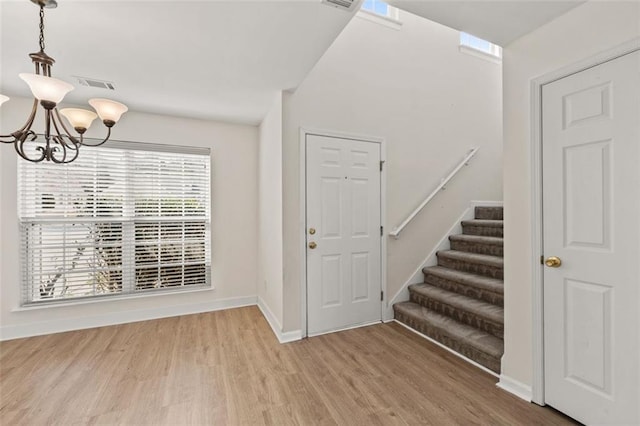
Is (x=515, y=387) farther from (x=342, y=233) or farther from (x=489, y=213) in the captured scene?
(x=489, y=213)

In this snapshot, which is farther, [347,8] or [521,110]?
[521,110]

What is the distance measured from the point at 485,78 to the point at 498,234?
2284mm

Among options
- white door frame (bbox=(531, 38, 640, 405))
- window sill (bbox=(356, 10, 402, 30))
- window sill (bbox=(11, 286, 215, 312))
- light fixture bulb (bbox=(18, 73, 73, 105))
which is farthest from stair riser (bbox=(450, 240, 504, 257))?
light fixture bulb (bbox=(18, 73, 73, 105))

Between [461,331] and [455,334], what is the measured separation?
0.07m

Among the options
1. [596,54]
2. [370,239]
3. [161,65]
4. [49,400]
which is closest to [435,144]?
[370,239]

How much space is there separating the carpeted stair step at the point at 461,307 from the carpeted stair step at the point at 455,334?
5cm

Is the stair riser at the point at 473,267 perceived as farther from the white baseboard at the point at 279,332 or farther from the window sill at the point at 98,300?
the window sill at the point at 98,300

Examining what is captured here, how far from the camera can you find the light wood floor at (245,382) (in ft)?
5.86

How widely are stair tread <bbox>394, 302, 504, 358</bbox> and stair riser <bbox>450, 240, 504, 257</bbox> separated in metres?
0.90

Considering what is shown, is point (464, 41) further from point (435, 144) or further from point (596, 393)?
point (596, 393)

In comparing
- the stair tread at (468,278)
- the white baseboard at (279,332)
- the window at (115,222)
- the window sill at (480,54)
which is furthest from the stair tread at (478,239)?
the window at (115,222)

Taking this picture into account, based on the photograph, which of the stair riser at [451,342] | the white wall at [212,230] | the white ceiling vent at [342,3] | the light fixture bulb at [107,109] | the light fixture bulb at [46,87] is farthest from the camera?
the white wall at [212,230]

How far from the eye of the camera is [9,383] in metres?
2.14

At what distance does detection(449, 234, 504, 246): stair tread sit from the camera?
9.95 feet
